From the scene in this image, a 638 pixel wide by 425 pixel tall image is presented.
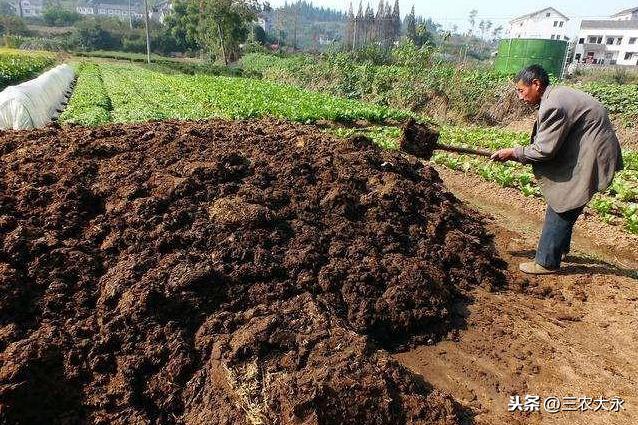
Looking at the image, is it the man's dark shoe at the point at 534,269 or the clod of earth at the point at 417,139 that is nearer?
the man's dark shoe at the point at 534,269

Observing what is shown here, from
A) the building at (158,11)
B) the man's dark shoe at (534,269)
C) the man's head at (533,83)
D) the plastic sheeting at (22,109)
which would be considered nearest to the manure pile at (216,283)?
the man's dark shoe at (534,269)

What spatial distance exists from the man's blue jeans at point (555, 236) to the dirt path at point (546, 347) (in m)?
0.23

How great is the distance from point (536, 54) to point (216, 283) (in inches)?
993

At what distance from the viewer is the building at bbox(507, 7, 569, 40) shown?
79.6 metres

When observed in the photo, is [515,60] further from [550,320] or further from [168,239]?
[168,239]

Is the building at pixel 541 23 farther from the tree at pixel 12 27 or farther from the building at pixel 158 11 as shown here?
the building at pixel 158 11

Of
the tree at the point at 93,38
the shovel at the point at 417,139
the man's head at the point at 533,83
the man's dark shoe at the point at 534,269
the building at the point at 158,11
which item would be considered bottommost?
the man's dark shoe at the point at 534,269

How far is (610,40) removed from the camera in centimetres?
6112

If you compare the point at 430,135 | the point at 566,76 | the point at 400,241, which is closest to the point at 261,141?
the point at 430,135

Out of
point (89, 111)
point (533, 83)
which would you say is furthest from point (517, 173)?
point (89, 111)

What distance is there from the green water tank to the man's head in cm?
2061

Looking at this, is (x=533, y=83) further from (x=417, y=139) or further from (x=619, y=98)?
(x=619, y=98)

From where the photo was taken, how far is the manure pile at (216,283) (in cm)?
276

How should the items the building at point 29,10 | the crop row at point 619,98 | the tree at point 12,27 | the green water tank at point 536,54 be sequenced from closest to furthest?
the crop row at point 619,98 < the green water tank at point 536,54 < the tree at point 12,27 < the building at point 29,10
